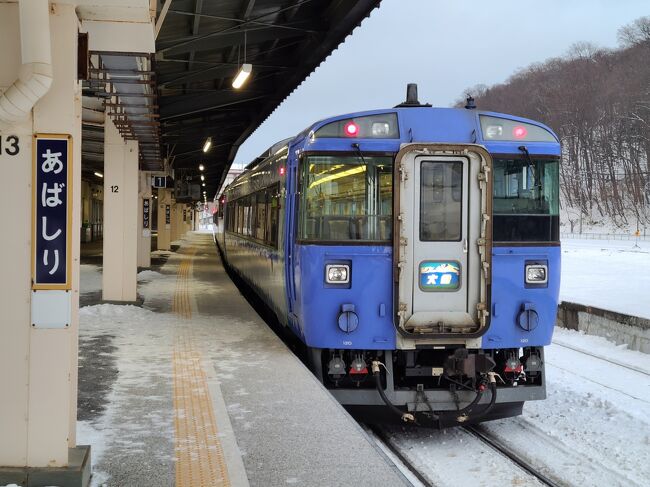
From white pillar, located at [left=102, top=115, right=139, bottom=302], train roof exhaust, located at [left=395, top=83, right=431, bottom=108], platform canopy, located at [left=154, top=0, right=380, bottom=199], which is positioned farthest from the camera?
white pillar, located at [left=102, top=115, right=139, bottom=302]

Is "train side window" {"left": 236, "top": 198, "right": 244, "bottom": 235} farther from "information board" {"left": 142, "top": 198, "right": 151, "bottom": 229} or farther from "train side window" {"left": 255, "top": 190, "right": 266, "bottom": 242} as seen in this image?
"information board" {"left": 142, "top": 198, "right": 151, "bottom": 229}

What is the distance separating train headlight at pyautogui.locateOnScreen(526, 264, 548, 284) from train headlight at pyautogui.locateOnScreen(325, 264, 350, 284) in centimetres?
175

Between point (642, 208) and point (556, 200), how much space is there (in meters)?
63.1

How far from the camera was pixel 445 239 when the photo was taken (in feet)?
21.1

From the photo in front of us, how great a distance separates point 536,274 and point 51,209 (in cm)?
458

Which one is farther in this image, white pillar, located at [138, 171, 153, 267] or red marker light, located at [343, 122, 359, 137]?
white pillar, located at [138, 171, 153, 267]

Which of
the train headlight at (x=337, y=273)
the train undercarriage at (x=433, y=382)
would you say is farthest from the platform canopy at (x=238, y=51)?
the train undercarriage at (x=433, y=382)

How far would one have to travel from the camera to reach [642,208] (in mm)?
63344

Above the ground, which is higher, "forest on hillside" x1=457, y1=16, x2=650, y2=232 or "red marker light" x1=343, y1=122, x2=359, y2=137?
"forest on hillside" x1=457, y1=16, x2=650, y2=232

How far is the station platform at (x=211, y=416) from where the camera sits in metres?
4.20

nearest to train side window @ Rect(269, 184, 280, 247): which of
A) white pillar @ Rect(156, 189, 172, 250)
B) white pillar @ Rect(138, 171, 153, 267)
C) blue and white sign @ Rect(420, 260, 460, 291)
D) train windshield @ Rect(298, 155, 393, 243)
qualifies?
train windshield @ Rect(298, 155, 393, 243)

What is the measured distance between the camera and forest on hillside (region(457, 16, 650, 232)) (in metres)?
64.6

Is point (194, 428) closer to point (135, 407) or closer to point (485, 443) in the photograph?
point (135, 407)

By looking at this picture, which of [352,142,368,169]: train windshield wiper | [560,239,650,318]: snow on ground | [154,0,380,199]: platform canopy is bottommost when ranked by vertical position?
[560,239,650,318]: snow on ground
